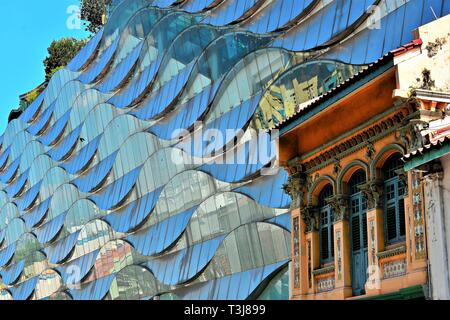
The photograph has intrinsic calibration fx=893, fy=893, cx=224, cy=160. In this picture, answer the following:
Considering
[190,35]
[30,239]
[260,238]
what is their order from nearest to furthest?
1. [260,238]
2. [190,35]
3. [30,239]

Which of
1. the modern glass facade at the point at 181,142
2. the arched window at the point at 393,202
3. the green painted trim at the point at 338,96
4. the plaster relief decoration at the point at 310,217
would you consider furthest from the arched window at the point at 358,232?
the modern glass facade at the point at 181,142

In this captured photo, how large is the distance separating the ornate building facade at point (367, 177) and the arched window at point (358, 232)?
2cm

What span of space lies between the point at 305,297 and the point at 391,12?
11002 millimetres

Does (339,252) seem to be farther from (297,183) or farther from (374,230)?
(297,183)

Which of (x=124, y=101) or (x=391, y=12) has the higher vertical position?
(x=124, y=101)

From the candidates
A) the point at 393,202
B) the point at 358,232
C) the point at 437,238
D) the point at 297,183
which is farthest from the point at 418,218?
the point at 297,183

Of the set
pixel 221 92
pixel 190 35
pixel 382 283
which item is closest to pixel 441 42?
pixel 382 283

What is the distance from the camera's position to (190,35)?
43.0 metres

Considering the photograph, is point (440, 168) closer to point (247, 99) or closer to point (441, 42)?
point (441, 42)

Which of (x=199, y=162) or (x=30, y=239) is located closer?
(x=199, y=162)

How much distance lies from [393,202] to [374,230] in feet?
2.48

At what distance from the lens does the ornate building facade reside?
17047mm
